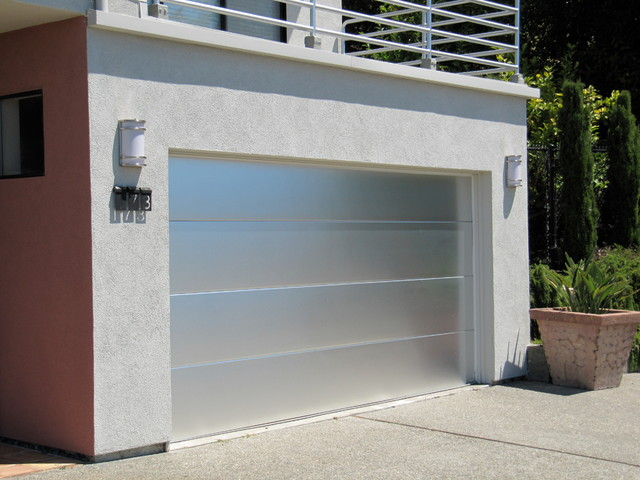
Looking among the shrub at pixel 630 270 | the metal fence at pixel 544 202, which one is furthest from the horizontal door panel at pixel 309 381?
the metal fence at pixel 544 202

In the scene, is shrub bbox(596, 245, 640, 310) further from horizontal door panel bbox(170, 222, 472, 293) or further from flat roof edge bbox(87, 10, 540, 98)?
flat roof edge bbox(87, 10, 540, 98)

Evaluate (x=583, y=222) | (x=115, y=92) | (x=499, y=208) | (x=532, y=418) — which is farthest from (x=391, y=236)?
(x=583, y=222)

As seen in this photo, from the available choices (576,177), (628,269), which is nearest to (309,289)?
(628,269)

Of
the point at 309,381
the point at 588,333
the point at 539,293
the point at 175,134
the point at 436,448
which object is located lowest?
the point at 436,448

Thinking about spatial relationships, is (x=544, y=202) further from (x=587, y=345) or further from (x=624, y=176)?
(x=587, y=345)

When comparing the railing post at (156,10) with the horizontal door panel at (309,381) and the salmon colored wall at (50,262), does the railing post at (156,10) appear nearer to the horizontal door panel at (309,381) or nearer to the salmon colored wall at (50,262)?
the salmon colored wall at (50,262)

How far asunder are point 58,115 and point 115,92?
507mm

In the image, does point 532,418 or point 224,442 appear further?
point 532,418

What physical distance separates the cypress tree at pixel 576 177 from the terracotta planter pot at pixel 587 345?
3068mm

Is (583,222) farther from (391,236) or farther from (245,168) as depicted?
(245,168)

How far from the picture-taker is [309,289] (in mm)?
8906

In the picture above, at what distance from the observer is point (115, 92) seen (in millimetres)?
7133

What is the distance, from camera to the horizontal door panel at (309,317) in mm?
7898

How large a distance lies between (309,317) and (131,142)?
2.69m
